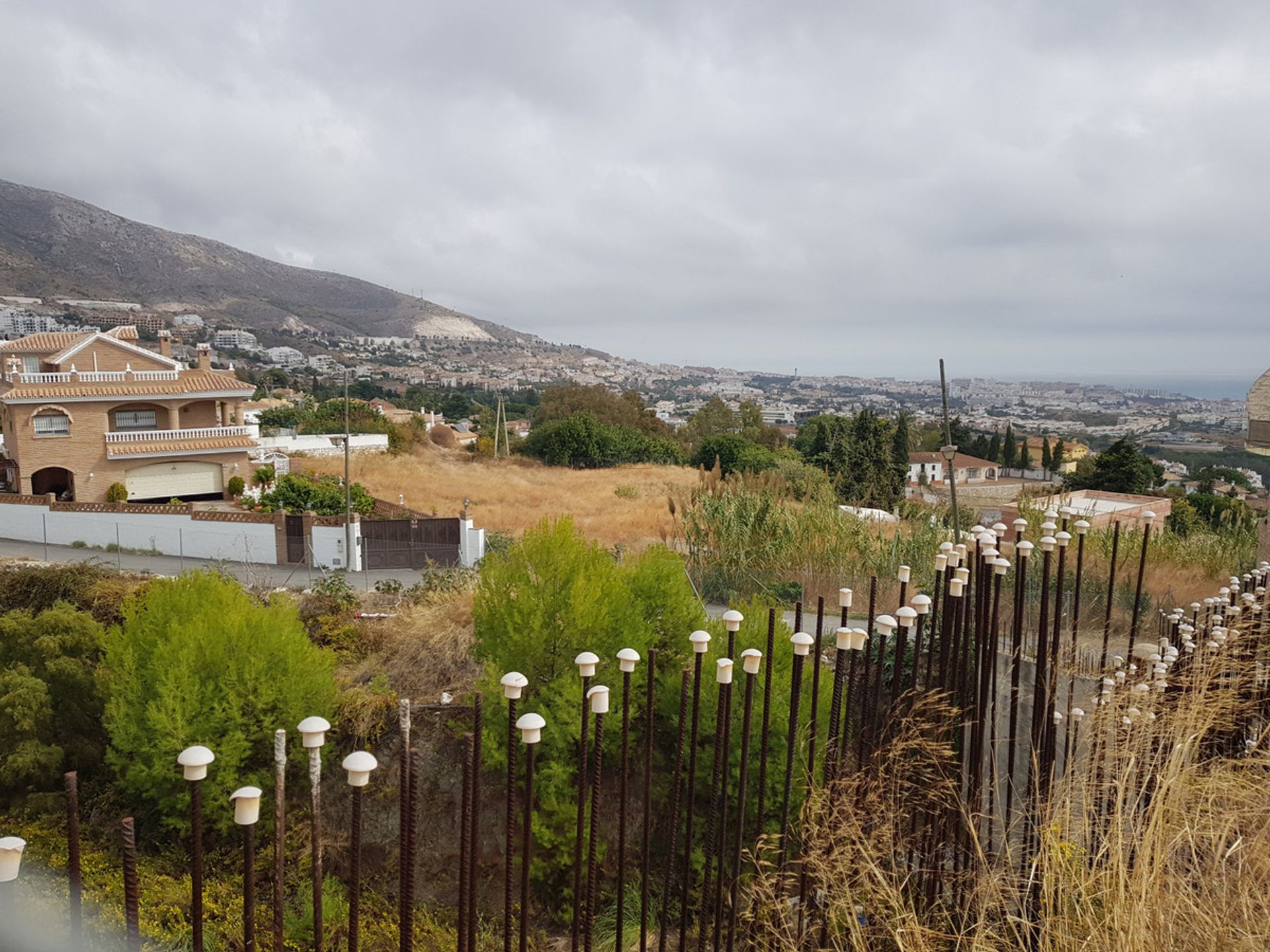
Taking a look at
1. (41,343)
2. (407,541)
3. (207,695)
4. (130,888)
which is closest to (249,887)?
(130,888)

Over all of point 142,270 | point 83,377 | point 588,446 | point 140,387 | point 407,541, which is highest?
point 142,270

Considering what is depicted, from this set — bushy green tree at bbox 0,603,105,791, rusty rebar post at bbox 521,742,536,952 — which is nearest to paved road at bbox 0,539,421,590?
bushy green tree at bbox 0,603,105,791

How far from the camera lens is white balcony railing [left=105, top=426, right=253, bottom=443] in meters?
22.8

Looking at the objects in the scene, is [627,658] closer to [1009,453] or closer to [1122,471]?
[1122,471]

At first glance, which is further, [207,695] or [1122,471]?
[1122,471]

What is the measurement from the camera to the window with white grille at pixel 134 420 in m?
23.6

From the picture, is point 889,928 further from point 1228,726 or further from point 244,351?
point 244,351

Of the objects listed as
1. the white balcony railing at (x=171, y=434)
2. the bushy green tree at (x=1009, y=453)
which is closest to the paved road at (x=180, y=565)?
the white balcony railing at (x=171, y=434)

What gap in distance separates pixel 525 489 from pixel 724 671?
2451 centimetres

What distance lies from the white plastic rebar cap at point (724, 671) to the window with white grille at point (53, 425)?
2434 centimetres

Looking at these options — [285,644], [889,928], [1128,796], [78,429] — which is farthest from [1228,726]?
[78,429]

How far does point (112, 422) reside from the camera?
23.5 meters

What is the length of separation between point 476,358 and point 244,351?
67.0 meters

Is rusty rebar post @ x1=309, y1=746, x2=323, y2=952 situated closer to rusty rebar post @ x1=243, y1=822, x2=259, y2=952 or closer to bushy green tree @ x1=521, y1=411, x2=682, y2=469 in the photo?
rusty rebar post @ x1=243, y1=822, x2=259, y2=952
